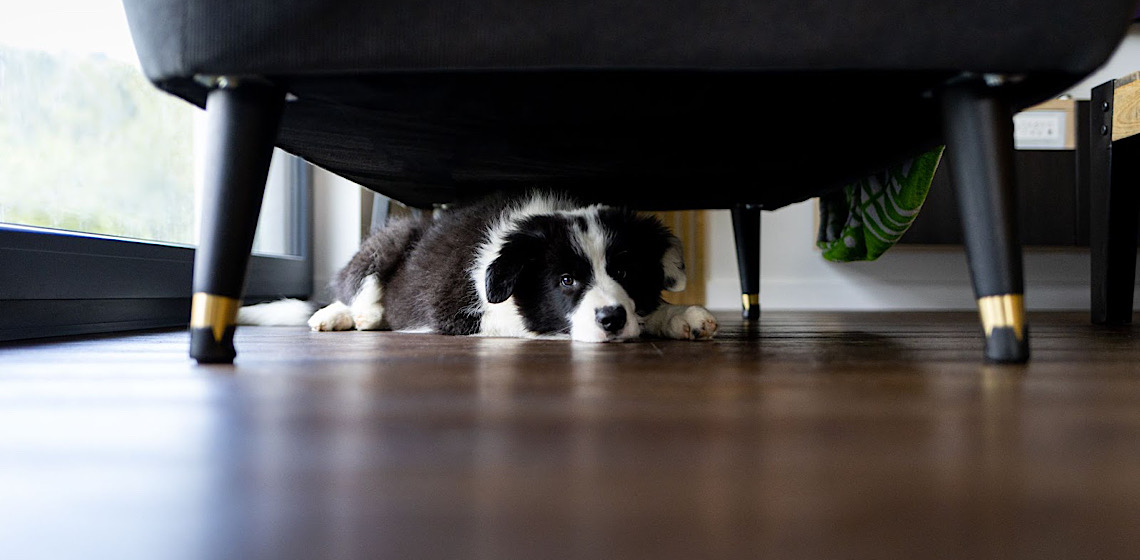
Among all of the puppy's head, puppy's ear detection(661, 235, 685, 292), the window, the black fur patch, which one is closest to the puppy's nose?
the puppy's head

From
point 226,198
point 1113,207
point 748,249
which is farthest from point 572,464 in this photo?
point 1113,207

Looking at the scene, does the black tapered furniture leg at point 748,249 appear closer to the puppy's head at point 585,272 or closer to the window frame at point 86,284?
the puppy's head at point 585,272

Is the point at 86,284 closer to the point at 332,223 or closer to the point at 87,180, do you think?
the point at 87,180

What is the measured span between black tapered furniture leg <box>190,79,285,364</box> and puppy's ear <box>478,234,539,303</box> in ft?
2.10

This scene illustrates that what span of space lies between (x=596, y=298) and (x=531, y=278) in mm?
227

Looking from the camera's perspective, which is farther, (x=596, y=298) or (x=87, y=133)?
(x=87, y=133)

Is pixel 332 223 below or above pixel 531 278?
above

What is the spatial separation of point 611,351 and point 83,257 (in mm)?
1314

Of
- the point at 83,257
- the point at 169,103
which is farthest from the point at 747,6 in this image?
the point at 169,103

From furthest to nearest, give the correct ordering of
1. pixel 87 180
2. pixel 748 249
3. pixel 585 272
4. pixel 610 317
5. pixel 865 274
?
pixel 865 274, pixel 748 249, pixel 87 180, pixel 585 272, pixel 610 317

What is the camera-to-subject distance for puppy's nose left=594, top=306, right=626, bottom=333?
5.04 ft

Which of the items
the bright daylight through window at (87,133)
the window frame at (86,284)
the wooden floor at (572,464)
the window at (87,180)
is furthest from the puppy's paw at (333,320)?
the wooden floor at (572,464)

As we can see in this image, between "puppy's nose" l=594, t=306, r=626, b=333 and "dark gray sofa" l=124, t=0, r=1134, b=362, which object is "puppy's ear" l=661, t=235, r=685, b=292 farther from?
"dark gray sofa" l=124, t=0, r=1134, b=362

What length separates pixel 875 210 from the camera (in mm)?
2205
